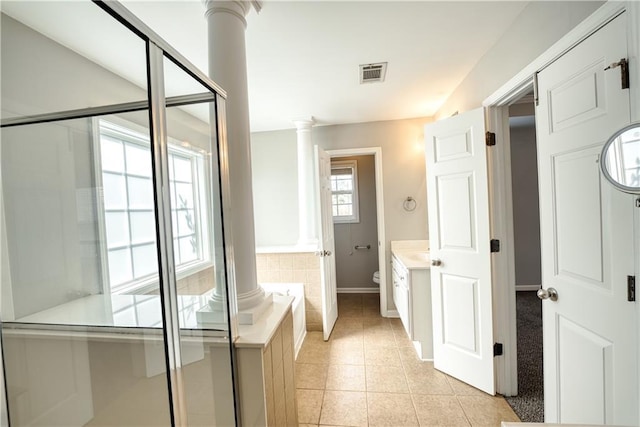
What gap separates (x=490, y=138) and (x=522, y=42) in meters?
0.56

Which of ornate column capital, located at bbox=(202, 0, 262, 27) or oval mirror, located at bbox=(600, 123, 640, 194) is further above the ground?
ornate column capital, located at bbox=(202, 0, 262, 27)

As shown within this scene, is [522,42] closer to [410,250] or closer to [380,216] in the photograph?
[380,216]

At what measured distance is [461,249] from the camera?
78.1 inches

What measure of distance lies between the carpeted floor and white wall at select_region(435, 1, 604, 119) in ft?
7.16

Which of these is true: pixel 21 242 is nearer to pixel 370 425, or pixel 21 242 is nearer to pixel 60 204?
pixel 60 204

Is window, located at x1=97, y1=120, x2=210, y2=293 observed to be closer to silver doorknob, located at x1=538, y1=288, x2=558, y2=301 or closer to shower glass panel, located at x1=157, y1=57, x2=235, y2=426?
shower glass panel, located at x1=157, y1=57, x2=235, y2=426

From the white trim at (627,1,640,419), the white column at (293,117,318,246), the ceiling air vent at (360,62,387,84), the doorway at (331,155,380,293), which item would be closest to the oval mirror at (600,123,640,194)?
the white trim at (627,1,640,419)

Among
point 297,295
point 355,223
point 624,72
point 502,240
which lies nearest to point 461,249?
point 502,240

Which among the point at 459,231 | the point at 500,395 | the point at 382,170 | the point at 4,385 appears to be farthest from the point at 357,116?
the point at 4,385

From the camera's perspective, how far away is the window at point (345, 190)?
442 cm

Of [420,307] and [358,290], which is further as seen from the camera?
[358,290]

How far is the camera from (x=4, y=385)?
970 mm

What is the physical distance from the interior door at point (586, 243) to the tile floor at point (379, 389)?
593mm

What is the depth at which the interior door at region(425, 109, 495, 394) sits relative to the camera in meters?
1.84
